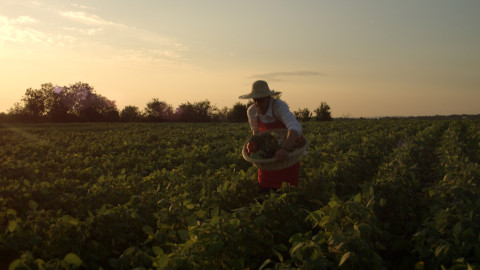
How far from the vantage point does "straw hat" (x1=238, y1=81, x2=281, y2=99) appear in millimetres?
4832

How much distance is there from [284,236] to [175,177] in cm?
335

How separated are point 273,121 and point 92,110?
233ft

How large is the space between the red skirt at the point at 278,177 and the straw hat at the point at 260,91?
1.06 m

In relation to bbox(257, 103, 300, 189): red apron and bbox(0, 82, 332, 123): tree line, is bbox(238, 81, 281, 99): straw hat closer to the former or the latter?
bbox(257, 103, 300, 189): red apron

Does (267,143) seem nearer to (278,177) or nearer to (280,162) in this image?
(280,162)

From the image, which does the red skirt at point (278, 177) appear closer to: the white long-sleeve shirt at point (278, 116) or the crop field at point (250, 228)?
the crop field at point (250, 228)

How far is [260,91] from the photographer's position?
491cm

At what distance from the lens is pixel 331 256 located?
110 inches

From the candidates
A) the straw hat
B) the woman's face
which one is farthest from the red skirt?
the straw hat

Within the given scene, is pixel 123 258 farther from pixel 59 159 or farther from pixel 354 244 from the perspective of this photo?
pixel 59 159

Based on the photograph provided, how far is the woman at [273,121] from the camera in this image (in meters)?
4.66

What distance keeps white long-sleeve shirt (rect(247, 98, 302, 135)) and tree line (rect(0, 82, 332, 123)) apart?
190ft

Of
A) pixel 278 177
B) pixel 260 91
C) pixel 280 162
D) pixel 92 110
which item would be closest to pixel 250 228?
pixel 280 162

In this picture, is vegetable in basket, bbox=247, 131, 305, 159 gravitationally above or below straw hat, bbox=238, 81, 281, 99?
below
